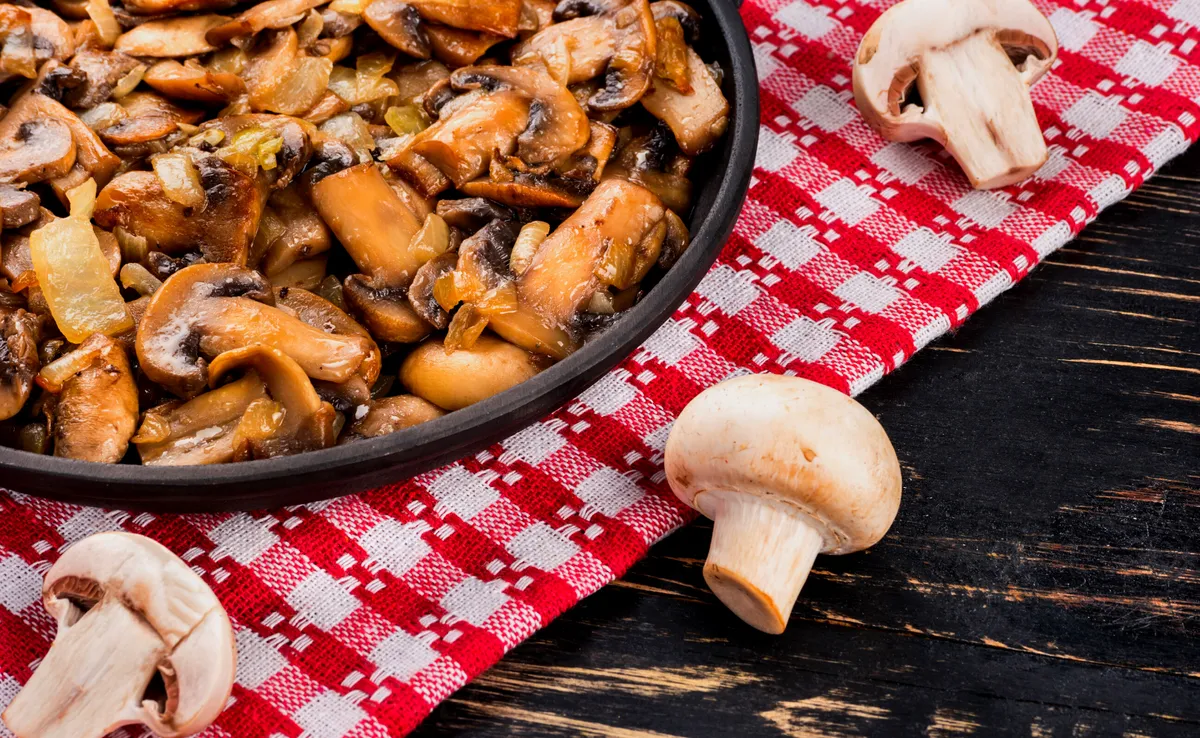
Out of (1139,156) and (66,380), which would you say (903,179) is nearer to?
(1139,156)

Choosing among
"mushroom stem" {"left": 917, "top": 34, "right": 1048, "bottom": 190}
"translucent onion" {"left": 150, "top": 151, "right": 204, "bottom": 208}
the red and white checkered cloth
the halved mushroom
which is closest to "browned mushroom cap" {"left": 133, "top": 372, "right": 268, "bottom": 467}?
the red and white checkered cloth

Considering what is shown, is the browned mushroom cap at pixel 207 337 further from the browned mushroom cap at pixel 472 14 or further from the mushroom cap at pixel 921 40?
the mushroom cap at pixel 921 40

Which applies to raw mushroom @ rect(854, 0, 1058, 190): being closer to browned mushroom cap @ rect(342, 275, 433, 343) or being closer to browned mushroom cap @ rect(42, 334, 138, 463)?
browned mushroom cap @ rect(342, 275, 433, 343)

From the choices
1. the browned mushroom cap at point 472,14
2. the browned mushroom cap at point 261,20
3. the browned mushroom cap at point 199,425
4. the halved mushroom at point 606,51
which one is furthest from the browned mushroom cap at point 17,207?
the halved mushroom at point 606,51

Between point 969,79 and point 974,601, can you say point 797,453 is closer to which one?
point 974,601

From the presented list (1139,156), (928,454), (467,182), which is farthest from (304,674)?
(1139,156)

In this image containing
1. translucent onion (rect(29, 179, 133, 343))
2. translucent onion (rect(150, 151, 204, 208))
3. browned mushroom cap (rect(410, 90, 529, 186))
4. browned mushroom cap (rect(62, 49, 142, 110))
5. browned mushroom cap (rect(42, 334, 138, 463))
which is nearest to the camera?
browned mushroom cap (rect(42, 334, 138, 463))

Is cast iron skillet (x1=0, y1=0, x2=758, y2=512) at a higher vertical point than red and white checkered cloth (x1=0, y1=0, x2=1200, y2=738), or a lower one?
→ higher
